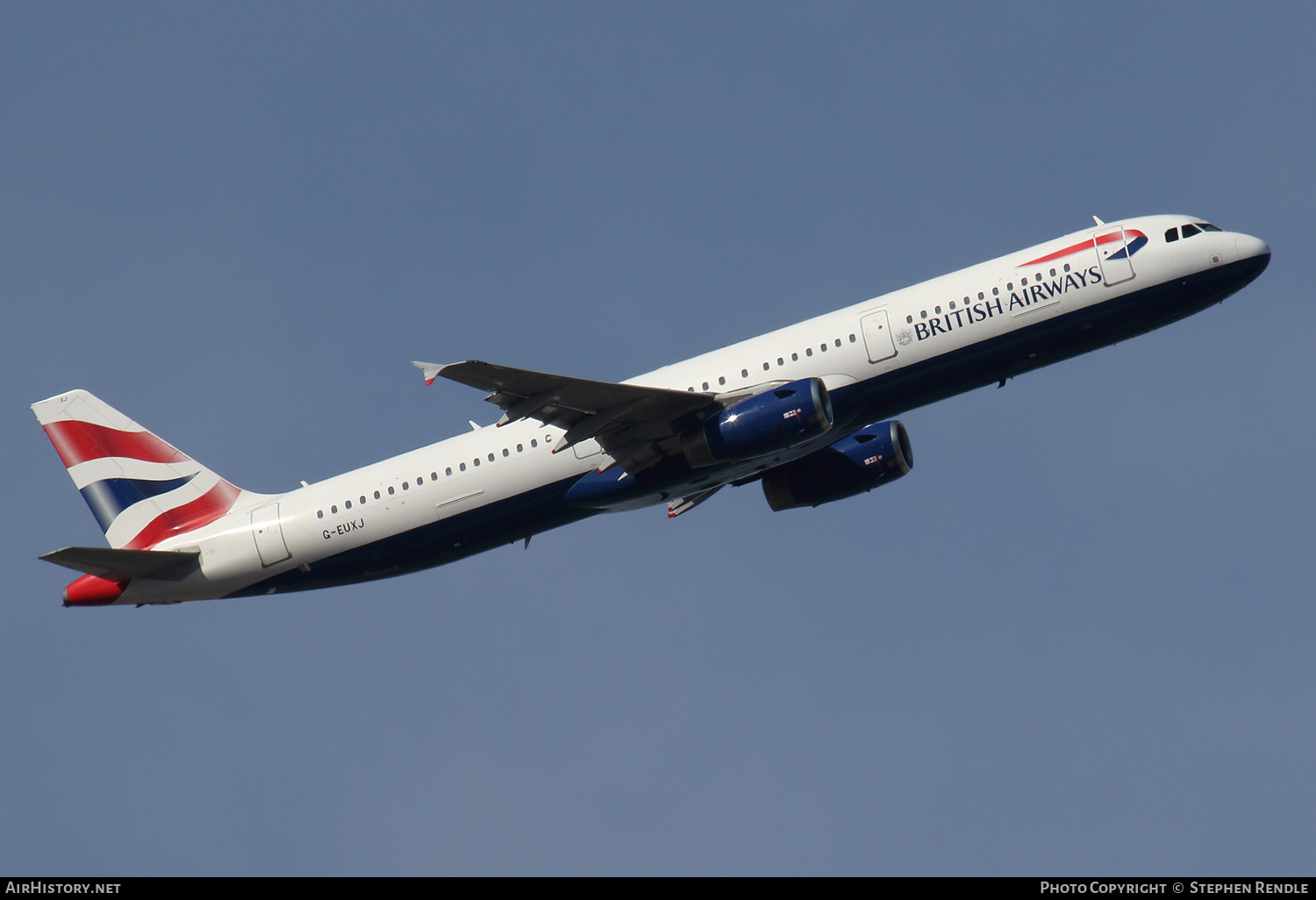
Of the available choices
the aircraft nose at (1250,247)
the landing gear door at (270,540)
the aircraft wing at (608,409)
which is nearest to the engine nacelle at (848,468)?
the aircraft wing at (608,409)

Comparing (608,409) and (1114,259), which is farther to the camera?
(1114,259)

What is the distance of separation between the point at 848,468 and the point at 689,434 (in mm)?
7658

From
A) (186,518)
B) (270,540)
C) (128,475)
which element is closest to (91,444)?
(128,475)

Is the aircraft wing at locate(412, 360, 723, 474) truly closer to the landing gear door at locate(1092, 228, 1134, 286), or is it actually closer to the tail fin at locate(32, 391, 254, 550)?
the landing gear door at locate(1092, 228, 1134, 286)

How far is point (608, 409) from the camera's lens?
43.5 meters

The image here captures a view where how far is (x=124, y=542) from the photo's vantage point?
49.8 metres

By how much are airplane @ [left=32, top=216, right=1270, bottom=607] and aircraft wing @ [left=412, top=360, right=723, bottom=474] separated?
0.06 m

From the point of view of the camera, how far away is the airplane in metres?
43.5

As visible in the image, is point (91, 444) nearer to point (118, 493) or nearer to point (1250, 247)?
point (118, 493)

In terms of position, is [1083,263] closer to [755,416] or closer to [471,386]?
[755,416]

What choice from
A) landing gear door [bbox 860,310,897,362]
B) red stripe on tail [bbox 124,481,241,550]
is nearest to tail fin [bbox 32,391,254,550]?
red stripe on tail [bbox 124,481,241,550]

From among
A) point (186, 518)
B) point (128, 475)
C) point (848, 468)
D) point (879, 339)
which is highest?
point (128, 475)

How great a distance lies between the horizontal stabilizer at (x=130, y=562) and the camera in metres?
45.7

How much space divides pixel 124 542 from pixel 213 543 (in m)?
3.75
